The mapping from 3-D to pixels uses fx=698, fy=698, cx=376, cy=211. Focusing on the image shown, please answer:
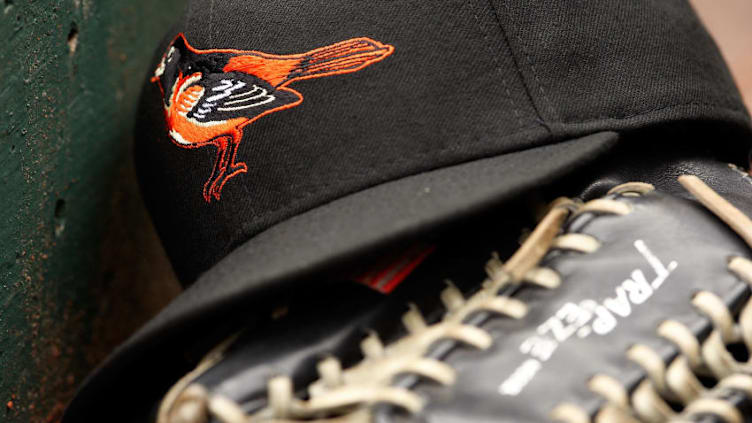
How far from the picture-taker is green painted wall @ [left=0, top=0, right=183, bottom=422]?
0.64 meters

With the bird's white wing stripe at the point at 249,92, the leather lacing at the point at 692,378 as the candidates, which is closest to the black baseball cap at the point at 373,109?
the bird's white wing stripe at the point at 249,92

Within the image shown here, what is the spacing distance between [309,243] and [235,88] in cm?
18

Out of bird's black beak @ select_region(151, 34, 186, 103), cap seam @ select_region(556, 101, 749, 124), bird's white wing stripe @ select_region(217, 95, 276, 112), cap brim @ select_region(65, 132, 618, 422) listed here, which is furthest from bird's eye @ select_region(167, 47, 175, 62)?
cap seam @ select_region(556, 101, 749, 124)

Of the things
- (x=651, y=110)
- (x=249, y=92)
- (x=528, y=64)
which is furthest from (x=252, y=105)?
(x=651, y=110)

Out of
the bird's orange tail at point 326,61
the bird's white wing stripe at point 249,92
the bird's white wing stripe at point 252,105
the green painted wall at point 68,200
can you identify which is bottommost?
the green painted wall at point 68,200

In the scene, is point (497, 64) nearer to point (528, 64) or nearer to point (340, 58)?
point (528, 64)

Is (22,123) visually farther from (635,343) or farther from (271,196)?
(635,343)

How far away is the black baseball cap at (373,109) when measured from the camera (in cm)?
54

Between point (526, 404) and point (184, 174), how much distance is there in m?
0.36

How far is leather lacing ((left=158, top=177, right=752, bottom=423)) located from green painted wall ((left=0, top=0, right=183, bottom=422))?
0.27 meters

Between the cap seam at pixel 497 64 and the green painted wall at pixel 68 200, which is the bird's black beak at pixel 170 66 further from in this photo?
the cap seam at pixel 497 64

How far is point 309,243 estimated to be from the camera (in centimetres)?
48

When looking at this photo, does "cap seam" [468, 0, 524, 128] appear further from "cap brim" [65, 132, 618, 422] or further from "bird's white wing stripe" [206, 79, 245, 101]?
"bird's white wing stripe" [206, 79, 245, 101]

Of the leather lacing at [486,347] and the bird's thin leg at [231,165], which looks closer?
the leather lacing at [486,347]
